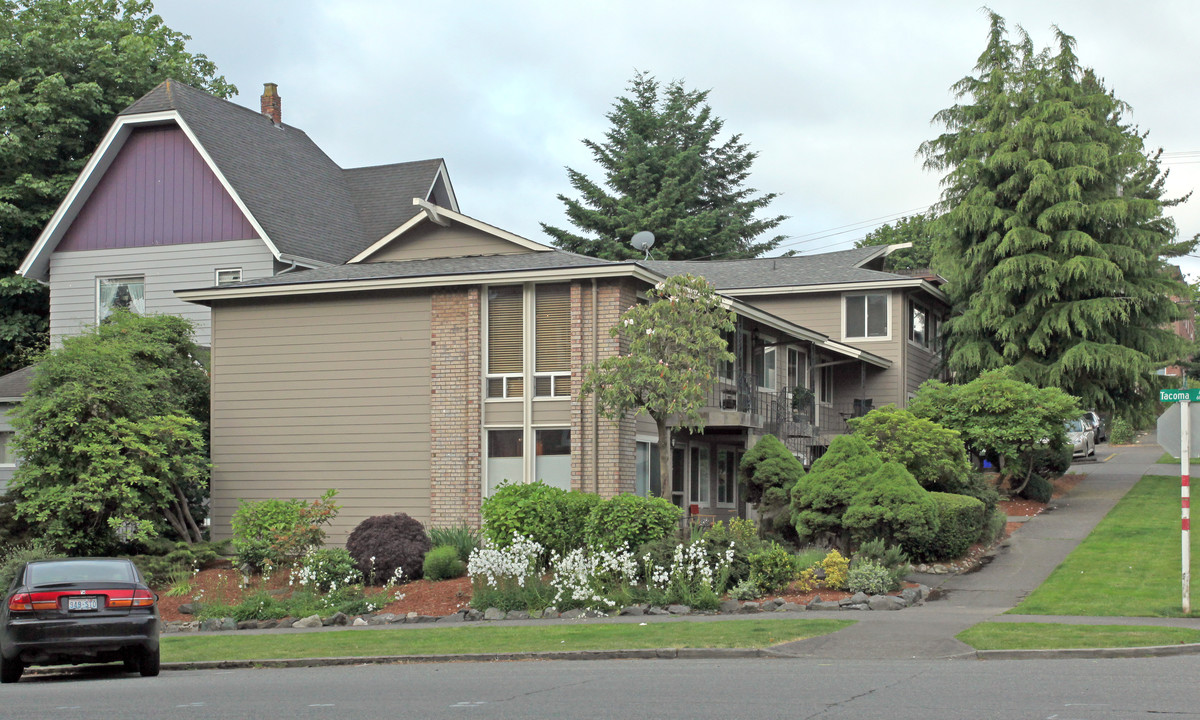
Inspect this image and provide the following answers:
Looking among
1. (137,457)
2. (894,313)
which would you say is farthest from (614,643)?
(894,313)

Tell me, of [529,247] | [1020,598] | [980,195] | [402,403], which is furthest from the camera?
[980,195]

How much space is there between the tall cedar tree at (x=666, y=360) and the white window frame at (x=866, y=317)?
14990 millimetres

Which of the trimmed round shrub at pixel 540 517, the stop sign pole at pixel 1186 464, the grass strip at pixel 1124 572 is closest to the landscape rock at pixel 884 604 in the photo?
the grass strip at pixel 1124 572

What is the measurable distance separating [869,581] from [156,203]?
71.4ft

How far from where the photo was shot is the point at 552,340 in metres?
24.7

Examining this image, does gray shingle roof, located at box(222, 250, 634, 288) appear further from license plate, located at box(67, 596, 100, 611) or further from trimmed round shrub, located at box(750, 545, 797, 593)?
license plate, located at box(67, 596, 100, 611)

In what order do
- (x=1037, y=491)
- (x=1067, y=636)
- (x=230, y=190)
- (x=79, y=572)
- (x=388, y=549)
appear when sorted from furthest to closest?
(x=230, y=190), (x=1037, y=491), (x=388, y=549), (x=1067, y=636), (x=79, y=572)

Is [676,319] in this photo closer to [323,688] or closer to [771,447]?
[771,447]

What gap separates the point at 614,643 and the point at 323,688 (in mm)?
4223

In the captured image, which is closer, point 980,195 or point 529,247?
point 529,247

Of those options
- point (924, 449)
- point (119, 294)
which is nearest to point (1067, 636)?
point (924, 449)

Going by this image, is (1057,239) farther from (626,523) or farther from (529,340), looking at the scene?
(626,523)

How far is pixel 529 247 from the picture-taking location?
2736cm

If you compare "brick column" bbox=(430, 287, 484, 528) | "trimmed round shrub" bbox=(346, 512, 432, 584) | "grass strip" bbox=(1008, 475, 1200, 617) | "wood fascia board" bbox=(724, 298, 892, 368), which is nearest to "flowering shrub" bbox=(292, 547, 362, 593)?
"trimmed round shrub" bbox=(346, 512, 432, 584)
